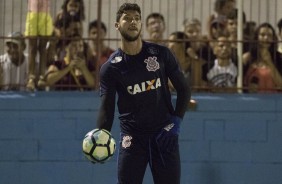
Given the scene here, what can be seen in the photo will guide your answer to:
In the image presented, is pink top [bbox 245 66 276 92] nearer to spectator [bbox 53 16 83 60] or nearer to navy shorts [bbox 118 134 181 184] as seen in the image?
spectator [bbox 53 16 83 60]

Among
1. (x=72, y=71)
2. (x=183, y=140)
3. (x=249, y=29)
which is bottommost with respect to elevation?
(x=183, y=140)

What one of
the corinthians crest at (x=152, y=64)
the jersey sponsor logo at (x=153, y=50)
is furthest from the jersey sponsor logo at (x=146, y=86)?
the jersey sponsor logo at (x=153, y=50)

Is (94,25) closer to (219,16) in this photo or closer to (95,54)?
(95,54)

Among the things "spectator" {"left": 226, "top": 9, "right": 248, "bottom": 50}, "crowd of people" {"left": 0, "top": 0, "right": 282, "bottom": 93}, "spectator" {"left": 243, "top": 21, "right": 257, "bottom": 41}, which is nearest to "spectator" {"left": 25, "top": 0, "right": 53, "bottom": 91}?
"crowd of people" {"left": 0, "top": 0, "right": 282, "bottom": 93}

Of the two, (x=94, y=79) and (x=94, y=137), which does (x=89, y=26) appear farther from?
(x=94, y=137)

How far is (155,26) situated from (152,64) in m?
3.17

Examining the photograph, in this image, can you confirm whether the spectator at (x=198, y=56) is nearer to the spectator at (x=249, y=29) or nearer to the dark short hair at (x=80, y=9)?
the spectator at (x=249, y=29)

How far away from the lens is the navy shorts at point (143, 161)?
7285 mm

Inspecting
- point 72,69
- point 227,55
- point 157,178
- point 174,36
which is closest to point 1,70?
point 72,69

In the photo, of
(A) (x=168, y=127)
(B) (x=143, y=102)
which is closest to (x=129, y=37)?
(B) (x=143, y=102)

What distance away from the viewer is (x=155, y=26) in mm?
10469

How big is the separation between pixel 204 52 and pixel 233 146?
4.25 feet

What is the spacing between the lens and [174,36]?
10398mm

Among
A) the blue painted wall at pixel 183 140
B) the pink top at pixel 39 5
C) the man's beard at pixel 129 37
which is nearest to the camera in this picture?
the man's beard at pixel 129 37
